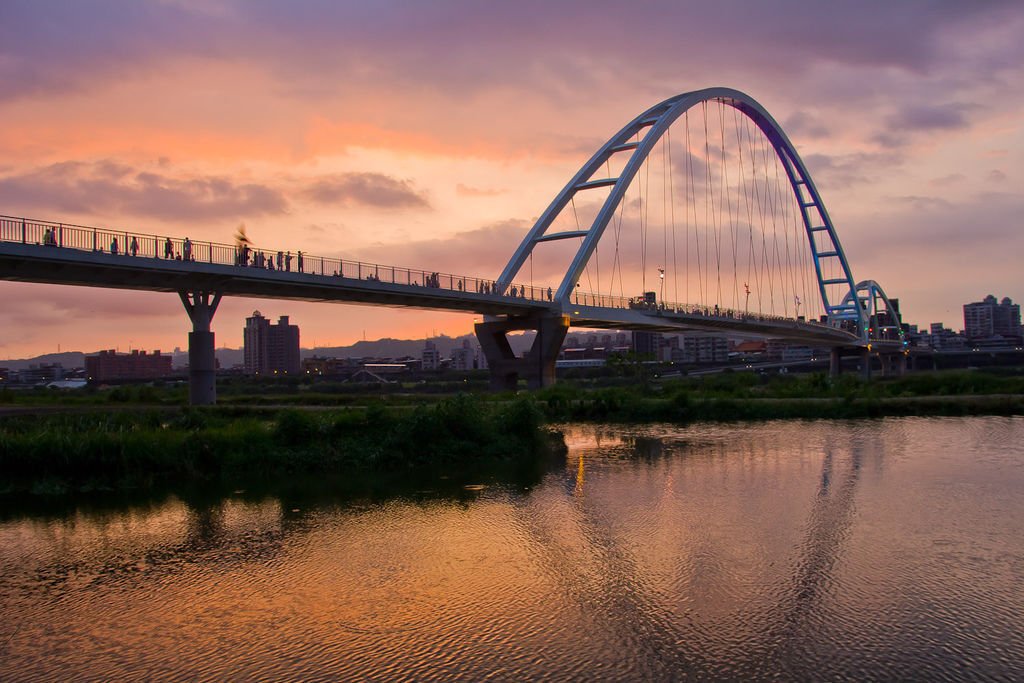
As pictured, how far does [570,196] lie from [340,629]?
139 feet

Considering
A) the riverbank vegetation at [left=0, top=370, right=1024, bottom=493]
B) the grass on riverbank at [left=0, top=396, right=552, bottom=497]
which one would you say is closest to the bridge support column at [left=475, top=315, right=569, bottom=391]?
the riverbank vegetation at [left=0, top=370, right=1024, bottom=493]

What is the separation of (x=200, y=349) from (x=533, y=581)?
24106mm

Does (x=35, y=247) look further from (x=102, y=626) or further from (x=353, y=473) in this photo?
(x=102, y=626)

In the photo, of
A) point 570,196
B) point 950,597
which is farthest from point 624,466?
point 570,196

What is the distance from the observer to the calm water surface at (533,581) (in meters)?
7.25

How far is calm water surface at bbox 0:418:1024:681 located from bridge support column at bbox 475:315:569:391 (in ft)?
89.2

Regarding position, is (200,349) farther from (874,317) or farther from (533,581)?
(874,317)

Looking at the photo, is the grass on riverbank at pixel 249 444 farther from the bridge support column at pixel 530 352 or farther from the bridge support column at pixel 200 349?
the bridge support column at pixel 530 352

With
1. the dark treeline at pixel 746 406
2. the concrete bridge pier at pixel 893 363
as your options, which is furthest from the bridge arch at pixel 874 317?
the dark treeline at pixel 746 406

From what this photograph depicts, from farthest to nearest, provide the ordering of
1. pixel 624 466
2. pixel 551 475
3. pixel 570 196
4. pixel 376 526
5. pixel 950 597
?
pixel 570 196
pixel 624 466
pixel 551 475
pixel 376 526
pixel 950 597

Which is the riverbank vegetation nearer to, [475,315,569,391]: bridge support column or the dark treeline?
the dark treeline

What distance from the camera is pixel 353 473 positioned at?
18156 mm

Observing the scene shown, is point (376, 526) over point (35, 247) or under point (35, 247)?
under

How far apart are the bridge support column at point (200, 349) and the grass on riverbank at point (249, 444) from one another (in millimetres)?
8925
